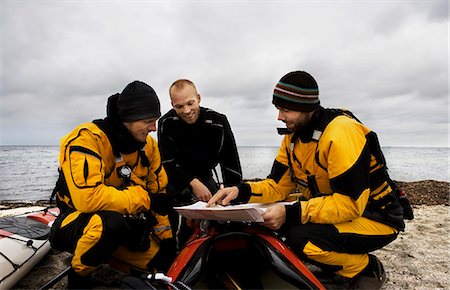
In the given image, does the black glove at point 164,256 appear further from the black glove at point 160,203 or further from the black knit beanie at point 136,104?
the black knit beanie at point 136,104

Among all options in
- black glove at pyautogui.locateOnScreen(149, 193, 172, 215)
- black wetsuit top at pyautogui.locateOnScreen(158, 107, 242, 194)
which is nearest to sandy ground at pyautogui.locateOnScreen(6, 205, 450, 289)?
black glove at pyautogui.locateOnScreen(149, 193, 172, 215)

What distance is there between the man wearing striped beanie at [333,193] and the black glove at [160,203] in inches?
19.3

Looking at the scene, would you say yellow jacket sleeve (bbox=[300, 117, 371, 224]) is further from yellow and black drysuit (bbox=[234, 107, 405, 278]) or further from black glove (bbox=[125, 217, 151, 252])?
black glove (bbox=[125, 217, 151, 252])

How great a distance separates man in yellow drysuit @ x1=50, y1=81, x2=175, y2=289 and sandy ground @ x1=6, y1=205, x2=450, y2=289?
58 cm

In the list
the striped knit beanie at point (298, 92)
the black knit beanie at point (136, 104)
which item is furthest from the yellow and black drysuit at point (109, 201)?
the striped knit beanie at point (298, 92)

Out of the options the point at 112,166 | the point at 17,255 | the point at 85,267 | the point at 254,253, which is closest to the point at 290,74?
the point at 254,253

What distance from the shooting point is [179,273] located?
236cm

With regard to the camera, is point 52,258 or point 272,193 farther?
point 52,258

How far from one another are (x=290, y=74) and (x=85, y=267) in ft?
7.03

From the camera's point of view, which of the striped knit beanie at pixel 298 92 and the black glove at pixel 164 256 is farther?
the black glove at pixel 164 256

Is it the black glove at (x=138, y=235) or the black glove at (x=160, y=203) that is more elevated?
the black glove at (x=160, y=203)

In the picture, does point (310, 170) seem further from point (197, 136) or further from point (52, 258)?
point (52, 258)

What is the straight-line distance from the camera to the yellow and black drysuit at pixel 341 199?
2576mm

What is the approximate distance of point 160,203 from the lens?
126 inches
